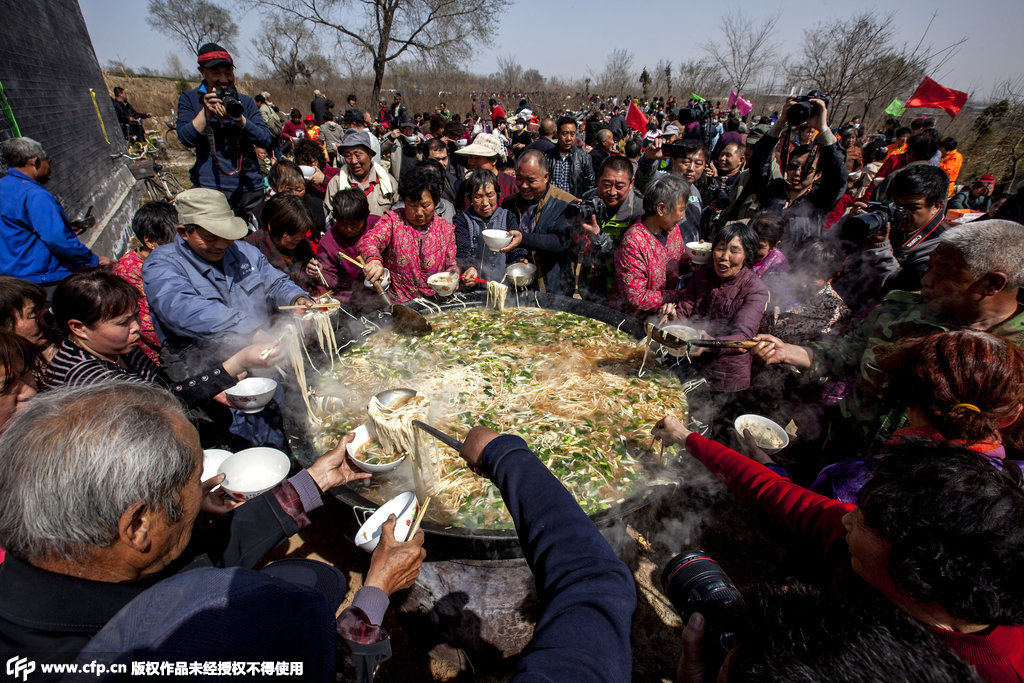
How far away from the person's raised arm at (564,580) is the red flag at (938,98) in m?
16.9

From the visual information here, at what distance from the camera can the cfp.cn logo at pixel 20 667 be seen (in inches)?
43.6

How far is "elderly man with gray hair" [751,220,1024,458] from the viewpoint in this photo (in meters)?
2.62

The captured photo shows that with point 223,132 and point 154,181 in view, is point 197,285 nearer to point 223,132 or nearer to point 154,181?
point 223,132

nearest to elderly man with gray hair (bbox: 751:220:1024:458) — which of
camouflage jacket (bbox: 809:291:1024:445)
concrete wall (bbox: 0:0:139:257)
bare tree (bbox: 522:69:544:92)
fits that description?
camouflage jacket (bbox: 809:291:1024:445)

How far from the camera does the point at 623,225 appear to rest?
5934 mm

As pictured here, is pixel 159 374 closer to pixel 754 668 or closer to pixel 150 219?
pixel 150 219

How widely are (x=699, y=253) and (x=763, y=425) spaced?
2408 mm

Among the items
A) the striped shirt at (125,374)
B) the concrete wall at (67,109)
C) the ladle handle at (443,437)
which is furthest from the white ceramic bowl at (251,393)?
the concrete wall at (67,109)

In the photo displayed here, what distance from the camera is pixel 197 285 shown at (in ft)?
11.6

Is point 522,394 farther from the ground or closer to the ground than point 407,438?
closer to the ground

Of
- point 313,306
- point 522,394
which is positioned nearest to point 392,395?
point 522,394

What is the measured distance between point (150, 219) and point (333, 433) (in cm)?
Result: 384

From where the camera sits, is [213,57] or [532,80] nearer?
[213,57]

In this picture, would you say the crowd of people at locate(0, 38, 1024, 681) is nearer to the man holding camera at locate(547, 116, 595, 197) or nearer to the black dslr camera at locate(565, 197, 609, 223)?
the black dslr camera at locate(565, 197, 609, 223)
